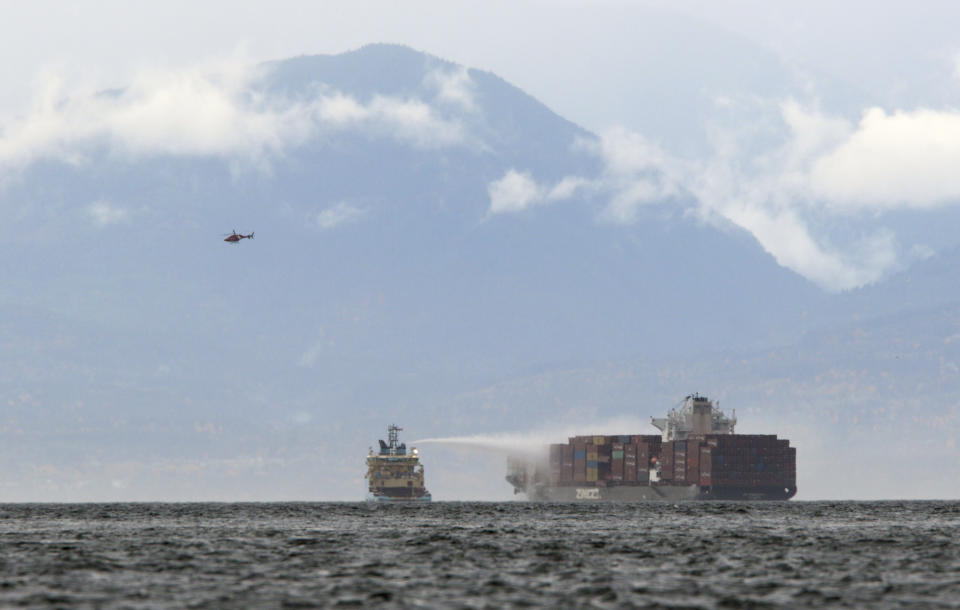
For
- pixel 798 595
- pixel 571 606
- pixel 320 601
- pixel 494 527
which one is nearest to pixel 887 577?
pixel 798 595

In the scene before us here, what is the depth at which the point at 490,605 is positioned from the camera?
63.4 meters

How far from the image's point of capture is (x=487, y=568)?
8238 centimetres

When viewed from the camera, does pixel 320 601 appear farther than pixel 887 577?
No

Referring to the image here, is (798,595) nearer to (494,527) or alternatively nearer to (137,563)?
(137,563)

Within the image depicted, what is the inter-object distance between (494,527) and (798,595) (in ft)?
237

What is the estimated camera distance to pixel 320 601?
213ft

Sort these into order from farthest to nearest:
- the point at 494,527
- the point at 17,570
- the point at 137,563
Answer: the point at 494,527 → the point at 137,563 → the point at 17,570

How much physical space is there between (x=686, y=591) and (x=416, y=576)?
1418cm

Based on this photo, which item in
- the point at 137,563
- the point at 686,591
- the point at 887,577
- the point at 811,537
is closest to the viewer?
the point at 686,591

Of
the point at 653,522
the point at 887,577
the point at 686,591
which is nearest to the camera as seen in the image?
the point at 686,591

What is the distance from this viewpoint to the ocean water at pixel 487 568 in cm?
6581

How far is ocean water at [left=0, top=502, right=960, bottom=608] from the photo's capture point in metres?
65.8

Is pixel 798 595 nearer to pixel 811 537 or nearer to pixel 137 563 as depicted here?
pixel 137 563

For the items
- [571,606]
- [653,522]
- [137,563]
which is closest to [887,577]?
[571,606]
